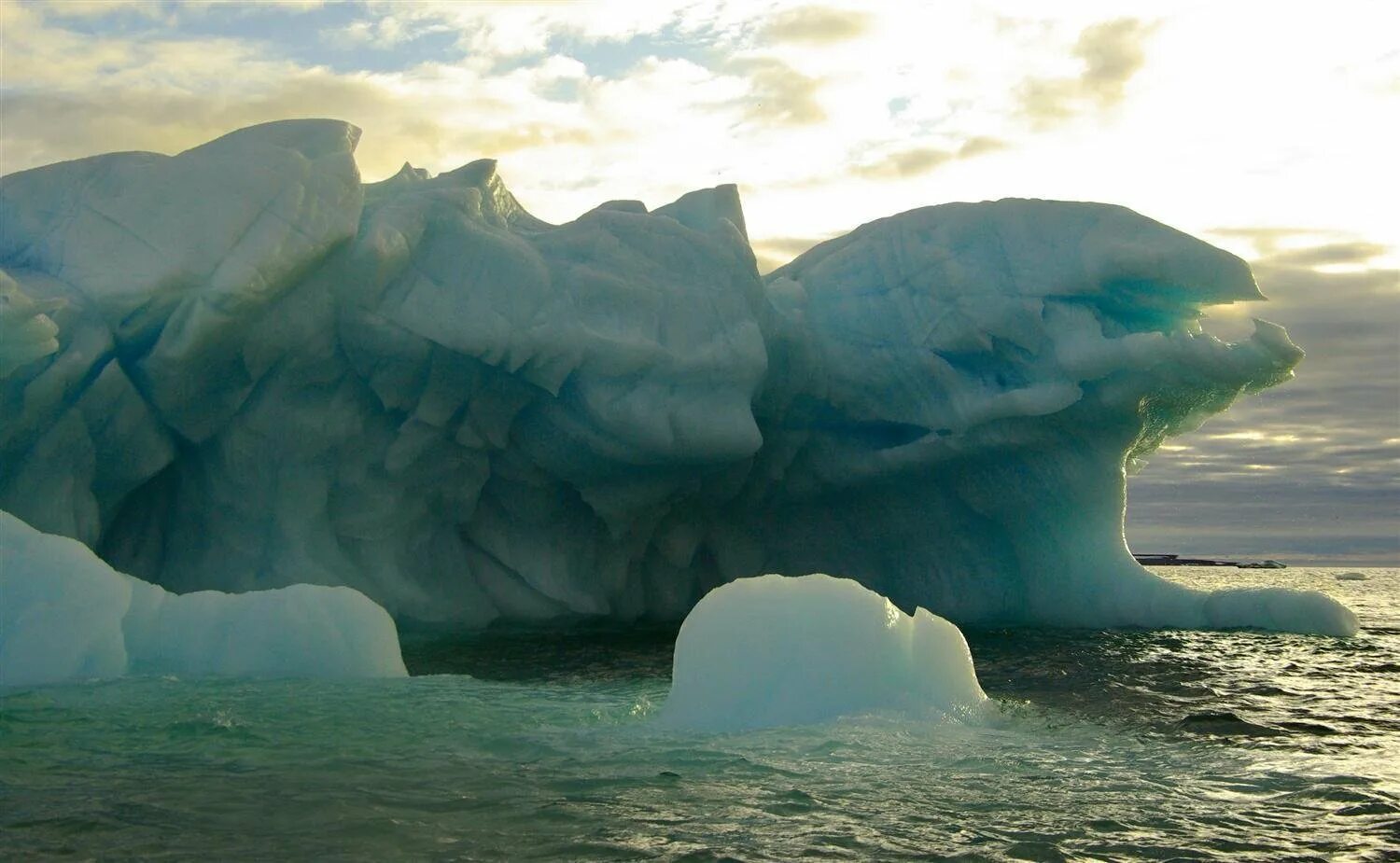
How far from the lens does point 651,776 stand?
18.8 feet

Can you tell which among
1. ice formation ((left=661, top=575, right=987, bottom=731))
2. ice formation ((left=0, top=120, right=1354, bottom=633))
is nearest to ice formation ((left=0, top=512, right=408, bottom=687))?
ice formation ((left=0, top=120, right=1354, bottom=633))

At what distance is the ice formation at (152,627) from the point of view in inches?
336

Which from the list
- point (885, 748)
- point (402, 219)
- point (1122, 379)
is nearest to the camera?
point (885, 748)

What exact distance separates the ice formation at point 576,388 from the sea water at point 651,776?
4.38 m

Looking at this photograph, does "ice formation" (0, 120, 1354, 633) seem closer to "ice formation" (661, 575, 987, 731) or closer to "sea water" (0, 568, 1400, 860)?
"sea water" (0, 568, 1400, 860)

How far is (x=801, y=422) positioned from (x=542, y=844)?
11977mm

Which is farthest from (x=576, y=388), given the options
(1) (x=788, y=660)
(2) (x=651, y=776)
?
(2) (x=651, y=776)

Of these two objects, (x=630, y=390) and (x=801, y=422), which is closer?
(x=630, y=390)

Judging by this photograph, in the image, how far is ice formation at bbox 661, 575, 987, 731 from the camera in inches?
283

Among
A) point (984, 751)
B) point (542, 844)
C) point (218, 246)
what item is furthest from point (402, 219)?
point (542, 844)

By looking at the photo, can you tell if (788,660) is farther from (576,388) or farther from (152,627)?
(576,388)

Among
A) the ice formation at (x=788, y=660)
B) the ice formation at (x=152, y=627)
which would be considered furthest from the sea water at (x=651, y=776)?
the ice formation at (x=152, y=627)

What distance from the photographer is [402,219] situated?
42.8 ft

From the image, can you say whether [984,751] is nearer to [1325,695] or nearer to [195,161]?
[1325,695]
